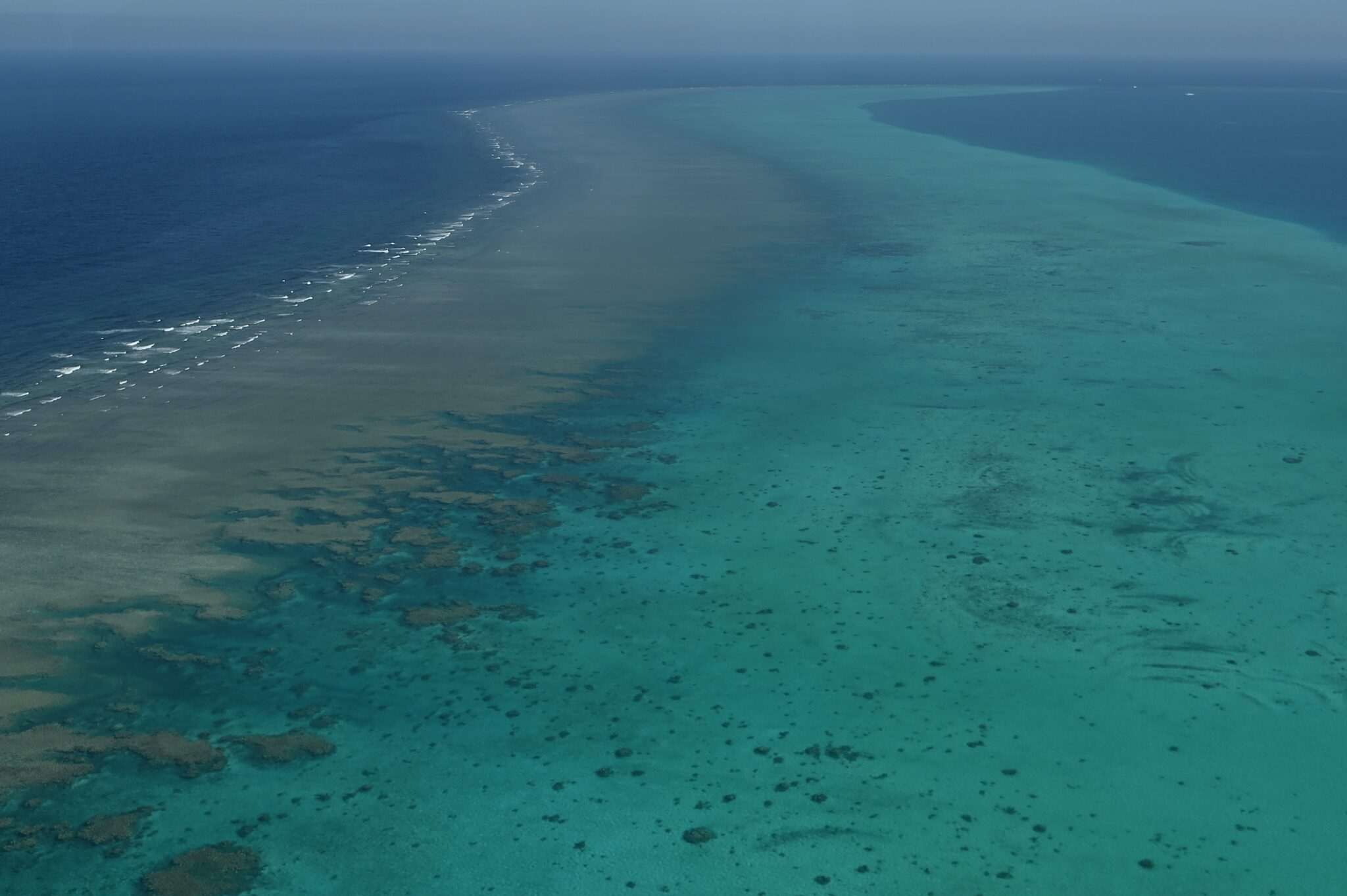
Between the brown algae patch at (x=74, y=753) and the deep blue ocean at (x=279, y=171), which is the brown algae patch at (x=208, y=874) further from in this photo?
the deep blue ocean at (x=279, y=171)

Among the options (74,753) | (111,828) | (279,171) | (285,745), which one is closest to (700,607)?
(285,745)

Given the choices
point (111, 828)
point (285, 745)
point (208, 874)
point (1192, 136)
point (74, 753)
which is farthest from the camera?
point (1192, 136)

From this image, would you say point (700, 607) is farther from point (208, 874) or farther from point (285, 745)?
point (208, 874)

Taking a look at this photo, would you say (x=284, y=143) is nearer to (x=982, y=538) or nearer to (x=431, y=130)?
(x=431, y=130)

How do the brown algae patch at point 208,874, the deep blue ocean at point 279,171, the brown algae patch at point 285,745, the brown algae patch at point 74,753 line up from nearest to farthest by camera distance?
the brown algae patch at point 208,874 < the brown algae patch at point 74,753 < the brown algae patch at point 285,745 < the deep blue ocean at point 279,171

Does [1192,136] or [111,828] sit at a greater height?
[1192,136]

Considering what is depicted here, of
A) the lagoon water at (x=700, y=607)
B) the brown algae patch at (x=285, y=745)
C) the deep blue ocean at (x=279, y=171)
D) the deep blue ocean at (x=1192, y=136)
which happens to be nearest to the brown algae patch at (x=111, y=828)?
the lagoon water at (x=700, y=607)
